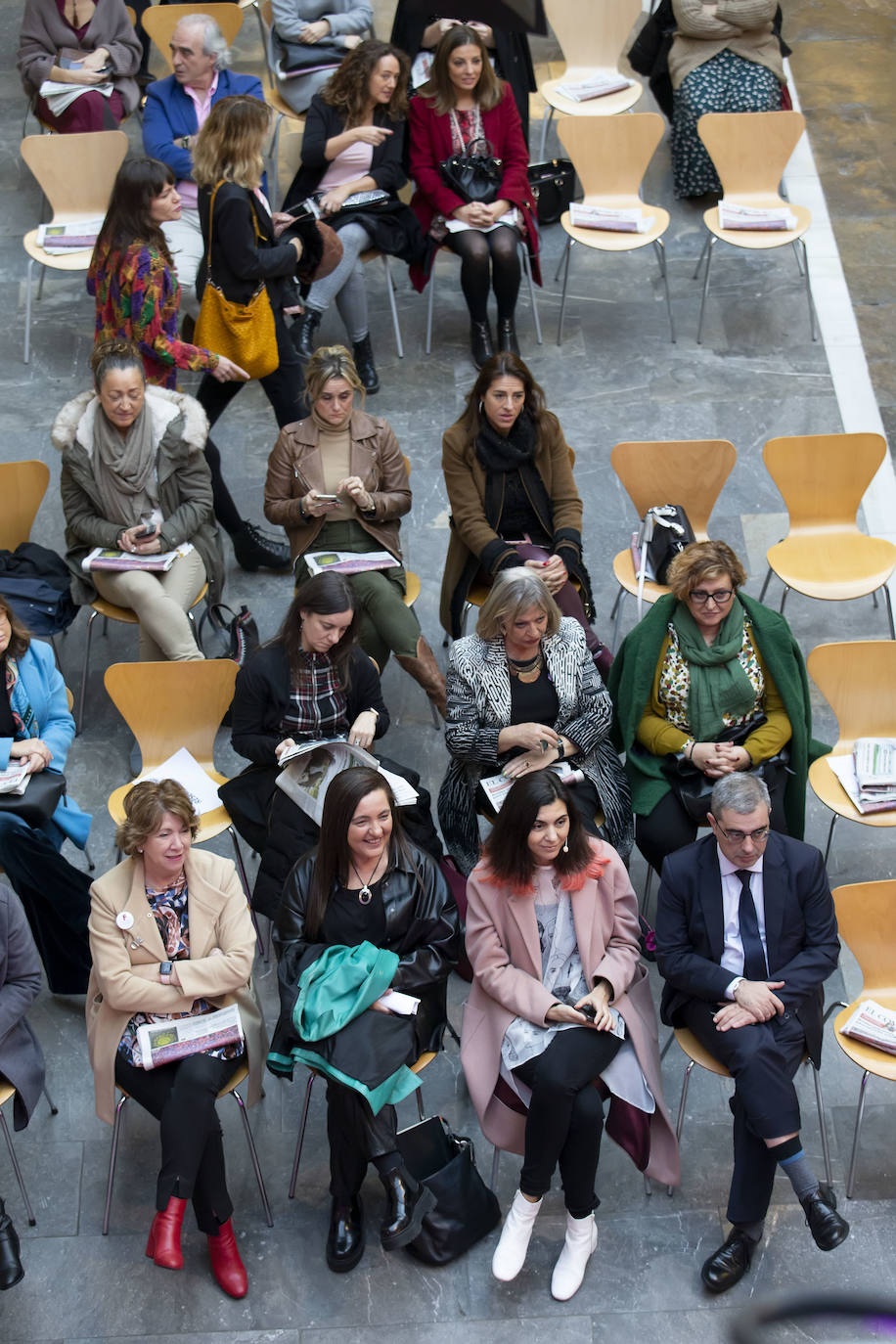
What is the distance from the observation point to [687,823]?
5219 millimetres

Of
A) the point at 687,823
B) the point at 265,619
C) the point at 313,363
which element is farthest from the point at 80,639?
the point at 687,823

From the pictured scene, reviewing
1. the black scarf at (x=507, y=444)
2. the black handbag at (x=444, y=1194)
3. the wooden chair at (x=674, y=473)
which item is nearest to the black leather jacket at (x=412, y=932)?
the black handbag at (x=444, y=1194)

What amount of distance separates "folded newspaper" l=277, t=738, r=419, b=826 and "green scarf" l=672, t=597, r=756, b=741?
948mm

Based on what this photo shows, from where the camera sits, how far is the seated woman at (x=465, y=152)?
7234 mm

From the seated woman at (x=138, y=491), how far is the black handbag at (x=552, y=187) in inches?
101

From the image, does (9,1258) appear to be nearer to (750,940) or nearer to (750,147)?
(750,940)

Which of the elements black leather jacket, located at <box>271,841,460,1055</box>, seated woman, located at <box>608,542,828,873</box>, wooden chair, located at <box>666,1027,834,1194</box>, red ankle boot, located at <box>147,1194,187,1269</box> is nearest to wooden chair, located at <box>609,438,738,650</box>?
seated woman, located at <box>608,542,828,873</box>

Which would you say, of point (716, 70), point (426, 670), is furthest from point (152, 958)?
point (716, 70)

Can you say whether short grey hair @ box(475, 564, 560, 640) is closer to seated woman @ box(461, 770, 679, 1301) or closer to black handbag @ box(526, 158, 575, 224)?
seated woman @ box(461, 770, 679, 1301)

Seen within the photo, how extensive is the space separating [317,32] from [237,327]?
225 centimetres

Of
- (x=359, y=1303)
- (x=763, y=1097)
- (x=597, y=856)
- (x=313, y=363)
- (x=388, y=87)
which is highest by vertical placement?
(x=388, y=87)

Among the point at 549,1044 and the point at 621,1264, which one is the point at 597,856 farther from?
the point at 621,1264

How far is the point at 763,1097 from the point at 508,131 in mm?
4623

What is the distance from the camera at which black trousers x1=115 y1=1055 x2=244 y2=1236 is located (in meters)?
4.39
